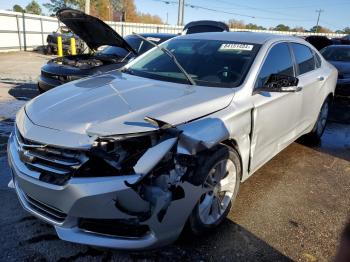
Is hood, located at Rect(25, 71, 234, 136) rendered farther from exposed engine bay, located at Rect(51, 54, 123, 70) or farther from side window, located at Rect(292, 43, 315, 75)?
exposed engine bay, located at Rect(51, 54, 123, 70)

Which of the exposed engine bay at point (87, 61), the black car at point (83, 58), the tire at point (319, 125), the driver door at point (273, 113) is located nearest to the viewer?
the driver door at point (273, 113)

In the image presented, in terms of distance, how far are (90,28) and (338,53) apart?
7.82m

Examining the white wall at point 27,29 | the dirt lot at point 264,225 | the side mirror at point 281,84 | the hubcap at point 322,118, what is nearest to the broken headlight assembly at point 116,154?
the dirt lot at point 264,225

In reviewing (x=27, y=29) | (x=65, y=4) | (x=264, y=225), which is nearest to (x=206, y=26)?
(x=264, y=225)

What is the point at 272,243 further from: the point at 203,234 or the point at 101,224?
the point at 101,224

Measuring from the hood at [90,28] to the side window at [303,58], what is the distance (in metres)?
3.31

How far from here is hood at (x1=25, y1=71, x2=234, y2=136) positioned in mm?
2541

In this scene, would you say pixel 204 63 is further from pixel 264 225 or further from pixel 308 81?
pixel 264 225

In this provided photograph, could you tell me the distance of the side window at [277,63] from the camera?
3.64 meters

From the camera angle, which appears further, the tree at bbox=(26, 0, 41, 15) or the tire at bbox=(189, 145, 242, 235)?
the tree at bbox=(26, 0, 41, 15)

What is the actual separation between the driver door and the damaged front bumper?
4.05 feet

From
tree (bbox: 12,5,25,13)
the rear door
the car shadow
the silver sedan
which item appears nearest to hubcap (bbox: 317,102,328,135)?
the rear door

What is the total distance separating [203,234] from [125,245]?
790 millimetres

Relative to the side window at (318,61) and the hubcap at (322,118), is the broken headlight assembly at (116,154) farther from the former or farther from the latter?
the hubcap at (322,118)
